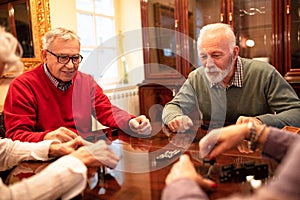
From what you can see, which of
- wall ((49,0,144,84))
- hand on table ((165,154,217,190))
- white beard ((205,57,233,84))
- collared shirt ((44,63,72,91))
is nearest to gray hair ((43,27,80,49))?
collared shirt ((44,63,72,91))

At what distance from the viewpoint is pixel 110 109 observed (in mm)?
2002

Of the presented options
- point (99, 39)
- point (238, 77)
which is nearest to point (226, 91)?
point (238, 77)

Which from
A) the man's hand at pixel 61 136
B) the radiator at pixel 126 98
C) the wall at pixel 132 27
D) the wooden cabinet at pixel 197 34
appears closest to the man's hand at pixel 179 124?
the man's hand at pixel 61 136

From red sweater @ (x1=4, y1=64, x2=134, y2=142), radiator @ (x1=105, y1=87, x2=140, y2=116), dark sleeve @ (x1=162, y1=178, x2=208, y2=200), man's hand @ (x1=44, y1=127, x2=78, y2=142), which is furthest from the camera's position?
radiator @ (x1=105, y1=87, x2=140, y2=116)

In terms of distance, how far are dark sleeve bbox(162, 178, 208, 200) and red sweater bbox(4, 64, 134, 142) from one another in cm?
85

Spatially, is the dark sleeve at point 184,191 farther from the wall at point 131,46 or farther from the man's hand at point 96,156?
the wall at point 131,46

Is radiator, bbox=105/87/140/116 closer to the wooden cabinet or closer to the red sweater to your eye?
the wooden cabinet

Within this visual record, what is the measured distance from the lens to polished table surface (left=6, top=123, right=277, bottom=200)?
91cm

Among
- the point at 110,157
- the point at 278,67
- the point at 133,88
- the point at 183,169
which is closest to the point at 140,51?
the point at 133,88

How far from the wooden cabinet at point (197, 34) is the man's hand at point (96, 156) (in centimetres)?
203

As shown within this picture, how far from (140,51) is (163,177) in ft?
9.40

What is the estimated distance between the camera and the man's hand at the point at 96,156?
39.9 inches

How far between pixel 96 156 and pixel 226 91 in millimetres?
1189

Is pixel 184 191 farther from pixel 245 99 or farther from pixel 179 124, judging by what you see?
pixel 245 99
